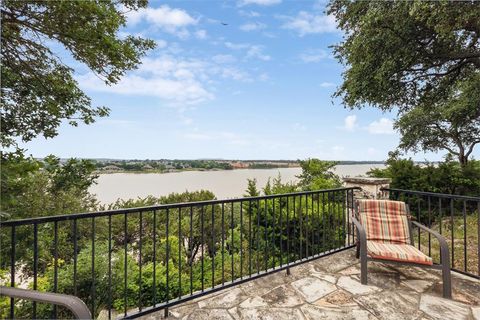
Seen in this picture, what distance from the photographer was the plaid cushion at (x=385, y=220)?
3469 mm

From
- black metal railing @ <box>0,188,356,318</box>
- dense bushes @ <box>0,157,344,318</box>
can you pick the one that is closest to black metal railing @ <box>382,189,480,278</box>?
black metal railing @ <box>0,188,356,318</box>

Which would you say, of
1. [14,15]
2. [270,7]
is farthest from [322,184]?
[14,15]

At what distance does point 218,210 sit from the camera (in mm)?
17188

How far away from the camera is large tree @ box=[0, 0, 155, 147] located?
9.67 feet

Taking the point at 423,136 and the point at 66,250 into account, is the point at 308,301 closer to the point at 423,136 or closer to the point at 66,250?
the point at 66,250

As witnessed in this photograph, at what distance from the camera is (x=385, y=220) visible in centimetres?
358

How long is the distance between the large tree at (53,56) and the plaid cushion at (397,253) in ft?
13.2

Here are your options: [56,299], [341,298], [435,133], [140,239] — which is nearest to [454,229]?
[341,298]

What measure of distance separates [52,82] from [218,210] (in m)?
13.9

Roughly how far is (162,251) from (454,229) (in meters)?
11.8

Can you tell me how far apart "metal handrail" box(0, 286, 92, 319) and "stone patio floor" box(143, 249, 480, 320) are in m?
1.31

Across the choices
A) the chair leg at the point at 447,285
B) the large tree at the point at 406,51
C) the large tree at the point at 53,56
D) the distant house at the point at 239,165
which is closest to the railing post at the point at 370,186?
the chair leg at the point at 447,285

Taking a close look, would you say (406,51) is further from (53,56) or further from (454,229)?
(53,56)

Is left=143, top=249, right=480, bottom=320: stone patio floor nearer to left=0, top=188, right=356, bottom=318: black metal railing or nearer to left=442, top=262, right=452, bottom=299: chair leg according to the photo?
left=442, top=262, right=452, bottom=299: chair leg
